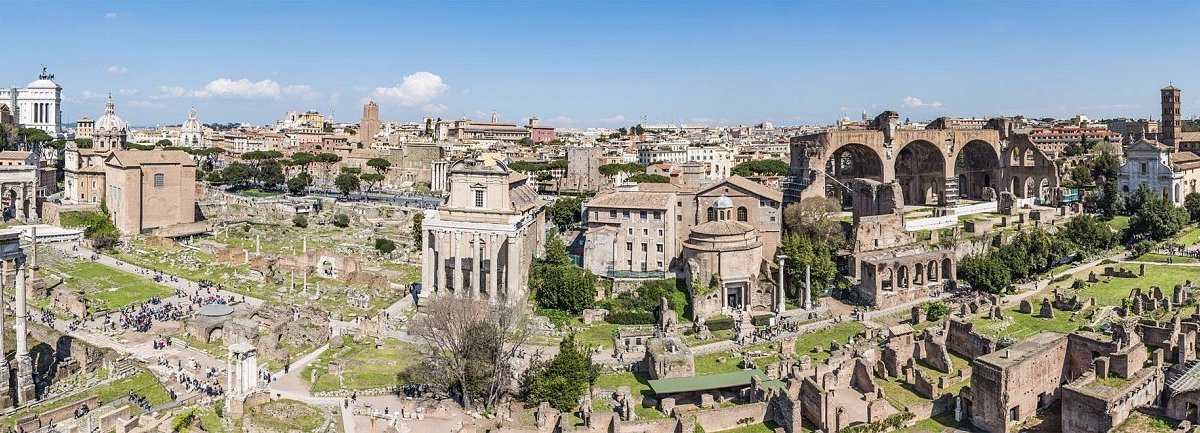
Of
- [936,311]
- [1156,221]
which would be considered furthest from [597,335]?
[1156,221]

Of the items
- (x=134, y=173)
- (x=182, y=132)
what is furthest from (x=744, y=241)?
(x=182, y=132)

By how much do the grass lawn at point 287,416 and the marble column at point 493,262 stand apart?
1445 centimetres

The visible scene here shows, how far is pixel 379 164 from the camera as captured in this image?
107 m

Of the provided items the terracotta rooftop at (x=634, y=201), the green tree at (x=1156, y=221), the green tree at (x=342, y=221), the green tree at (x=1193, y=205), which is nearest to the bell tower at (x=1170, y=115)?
the green tree at (x=1193, y=205)

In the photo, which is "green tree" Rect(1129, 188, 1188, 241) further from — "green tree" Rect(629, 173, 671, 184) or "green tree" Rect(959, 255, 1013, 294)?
"green tree" Rect(629, 173, 671, 184)

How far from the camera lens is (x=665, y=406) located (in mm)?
29672

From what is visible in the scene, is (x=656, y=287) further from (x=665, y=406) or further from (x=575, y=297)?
(x=665, y=406)

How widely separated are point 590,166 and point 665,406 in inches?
2782

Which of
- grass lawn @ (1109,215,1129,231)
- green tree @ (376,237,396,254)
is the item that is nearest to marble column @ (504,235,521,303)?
green tree @ (376,237,396,254)

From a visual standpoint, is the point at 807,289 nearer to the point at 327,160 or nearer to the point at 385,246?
the point at 385,246

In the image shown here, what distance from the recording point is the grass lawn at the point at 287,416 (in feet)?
91.6

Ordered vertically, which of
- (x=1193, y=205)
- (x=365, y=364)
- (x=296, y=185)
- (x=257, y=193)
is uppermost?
(x=296, y=185)

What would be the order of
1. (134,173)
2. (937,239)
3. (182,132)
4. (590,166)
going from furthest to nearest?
(182,132)
(590,166)
(134,173)
(937,239)

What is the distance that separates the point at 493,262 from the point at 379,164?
67989 millimetres
